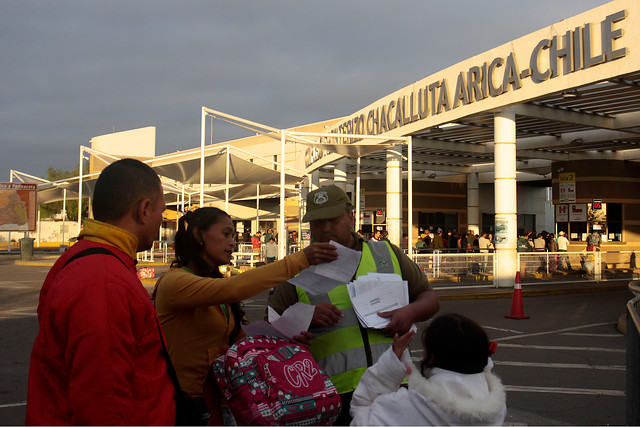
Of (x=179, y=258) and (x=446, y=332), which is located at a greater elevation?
(x=179, y=258)

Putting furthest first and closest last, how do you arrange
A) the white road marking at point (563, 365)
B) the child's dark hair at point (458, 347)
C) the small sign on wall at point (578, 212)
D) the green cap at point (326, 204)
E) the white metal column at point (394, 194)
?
the small sign on wall at point (578, 212) → the white metal column at point (394, 194) → the white road marking at point (563, 365) → the green cap at point (326, 204) → the child's dark hair at point (458, 347)

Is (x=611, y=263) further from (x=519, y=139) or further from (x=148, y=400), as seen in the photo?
(x=148, y=400)

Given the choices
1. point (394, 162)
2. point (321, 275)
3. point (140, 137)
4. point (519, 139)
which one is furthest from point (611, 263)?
point (140, 137)

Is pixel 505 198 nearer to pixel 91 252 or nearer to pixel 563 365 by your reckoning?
pixel 563 365

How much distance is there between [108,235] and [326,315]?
3.78 feet

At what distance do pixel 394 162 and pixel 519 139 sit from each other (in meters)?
7.07

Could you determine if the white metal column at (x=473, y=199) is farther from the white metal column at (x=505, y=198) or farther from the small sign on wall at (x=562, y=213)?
the white metal column at (x=505, y=198)

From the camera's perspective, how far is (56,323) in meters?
1.80

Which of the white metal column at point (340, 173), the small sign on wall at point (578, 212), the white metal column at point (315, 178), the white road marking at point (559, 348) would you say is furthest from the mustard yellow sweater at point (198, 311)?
the white metal column at point (315, 178)

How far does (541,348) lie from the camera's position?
30.2 feet

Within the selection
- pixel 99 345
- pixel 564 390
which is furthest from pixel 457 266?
pixel 99 345

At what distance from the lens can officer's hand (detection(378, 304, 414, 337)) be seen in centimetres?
276

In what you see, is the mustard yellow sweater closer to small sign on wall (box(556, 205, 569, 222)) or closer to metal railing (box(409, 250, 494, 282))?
metal railing (box(409, 250, 494, 282))

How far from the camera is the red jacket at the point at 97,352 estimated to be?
1737mm
